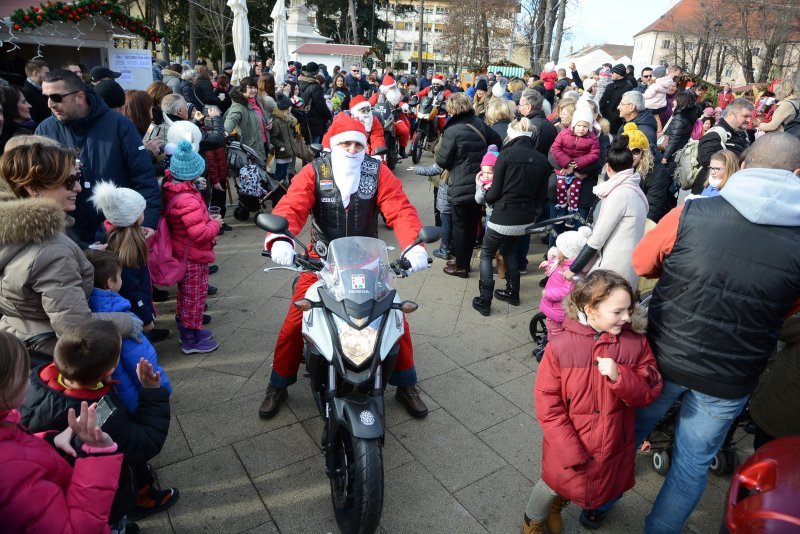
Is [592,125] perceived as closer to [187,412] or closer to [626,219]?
[626,219]

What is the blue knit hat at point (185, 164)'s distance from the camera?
163 inches

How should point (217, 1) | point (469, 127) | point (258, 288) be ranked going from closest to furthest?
point (258, 288), point (469, 127), point (217, 1)

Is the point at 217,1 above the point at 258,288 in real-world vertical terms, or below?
above

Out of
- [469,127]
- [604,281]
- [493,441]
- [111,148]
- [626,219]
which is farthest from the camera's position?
[469,127]

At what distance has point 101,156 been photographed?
395cm

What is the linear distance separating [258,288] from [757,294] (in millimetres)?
4541

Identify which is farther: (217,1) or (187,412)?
(217,1)

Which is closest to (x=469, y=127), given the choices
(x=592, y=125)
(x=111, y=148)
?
(x=592, y=125)

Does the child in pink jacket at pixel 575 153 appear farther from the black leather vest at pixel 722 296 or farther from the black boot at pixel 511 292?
the black leather vest at pixel 722 296

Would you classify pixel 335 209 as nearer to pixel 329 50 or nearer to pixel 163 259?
pixel 163 259

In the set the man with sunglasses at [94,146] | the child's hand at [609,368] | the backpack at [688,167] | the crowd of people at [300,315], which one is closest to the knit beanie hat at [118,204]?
the crowd of people at [300,315]

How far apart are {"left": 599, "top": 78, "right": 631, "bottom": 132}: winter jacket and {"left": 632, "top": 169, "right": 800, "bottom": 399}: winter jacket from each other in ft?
29.0

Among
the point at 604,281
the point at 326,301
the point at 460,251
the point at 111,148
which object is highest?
the point at 111,148

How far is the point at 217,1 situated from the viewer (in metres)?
32.9
